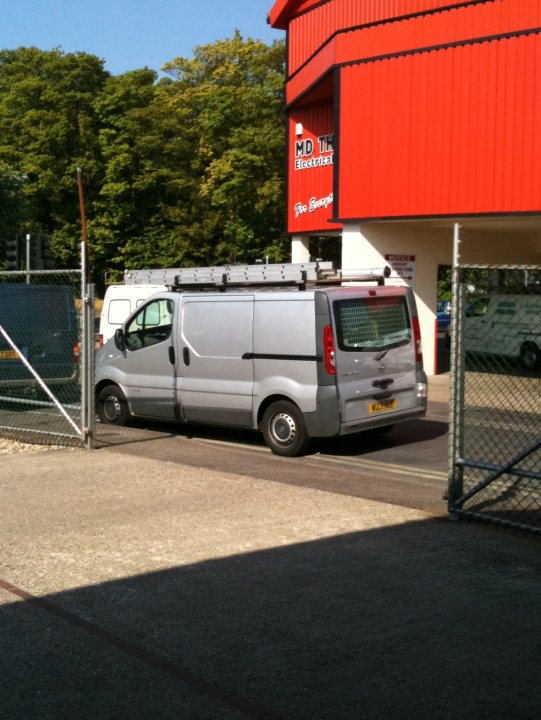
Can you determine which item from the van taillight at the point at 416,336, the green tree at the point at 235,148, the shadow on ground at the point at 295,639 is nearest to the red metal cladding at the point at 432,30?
the van taillight at the point at 416,336

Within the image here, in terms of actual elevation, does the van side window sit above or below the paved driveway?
above

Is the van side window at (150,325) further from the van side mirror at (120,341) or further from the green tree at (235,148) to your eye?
the green tree at (235,148)

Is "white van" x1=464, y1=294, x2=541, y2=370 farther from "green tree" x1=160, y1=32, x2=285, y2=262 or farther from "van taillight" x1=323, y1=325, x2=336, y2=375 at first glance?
"green tree" x1=160, y1=32, x2=285, y2=262

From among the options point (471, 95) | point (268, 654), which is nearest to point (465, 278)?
point (268, 654)

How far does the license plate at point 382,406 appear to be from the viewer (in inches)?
456

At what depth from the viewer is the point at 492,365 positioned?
883 cm

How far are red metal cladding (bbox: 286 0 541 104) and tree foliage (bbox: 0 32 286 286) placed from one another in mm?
24144

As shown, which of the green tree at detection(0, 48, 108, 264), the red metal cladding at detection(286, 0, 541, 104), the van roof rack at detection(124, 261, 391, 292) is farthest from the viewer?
the green tree at detection(0, 48, 108, 264)

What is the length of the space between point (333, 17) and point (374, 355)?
574 inches

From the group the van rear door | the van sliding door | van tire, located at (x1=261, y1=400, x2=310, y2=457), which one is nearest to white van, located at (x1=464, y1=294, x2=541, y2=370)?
the van rear door

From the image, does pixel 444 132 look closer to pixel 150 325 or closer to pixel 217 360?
pixel 150 325

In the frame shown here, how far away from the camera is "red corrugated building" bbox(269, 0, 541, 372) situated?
752 inches

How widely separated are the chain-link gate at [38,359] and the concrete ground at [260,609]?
391 centimetres

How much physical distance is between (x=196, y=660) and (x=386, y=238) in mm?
18229
